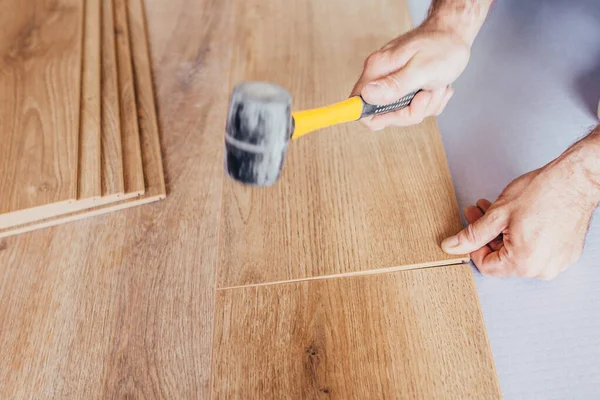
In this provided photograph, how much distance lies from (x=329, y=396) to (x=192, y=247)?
568 mm

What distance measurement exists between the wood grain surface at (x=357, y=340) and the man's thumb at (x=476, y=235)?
55 millimetres

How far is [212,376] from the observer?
1.01 m

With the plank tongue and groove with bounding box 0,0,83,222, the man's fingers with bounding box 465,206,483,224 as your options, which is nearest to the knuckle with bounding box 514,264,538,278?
the man's fingers with bounding box 465,206,483,224

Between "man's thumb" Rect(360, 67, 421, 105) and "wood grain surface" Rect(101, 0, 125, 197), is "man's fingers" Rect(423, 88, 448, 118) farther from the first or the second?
"wood grain surface" Rect(101, 0, 125, 197)

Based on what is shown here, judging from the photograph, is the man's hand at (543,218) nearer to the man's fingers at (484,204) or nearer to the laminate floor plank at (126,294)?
the man's fingers at (484,204)

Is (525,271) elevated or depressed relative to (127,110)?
elevated

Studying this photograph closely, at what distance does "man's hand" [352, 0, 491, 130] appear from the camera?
45.1 inches

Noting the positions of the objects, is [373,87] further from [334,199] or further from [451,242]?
[451,242]

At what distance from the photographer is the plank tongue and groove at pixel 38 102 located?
129cm

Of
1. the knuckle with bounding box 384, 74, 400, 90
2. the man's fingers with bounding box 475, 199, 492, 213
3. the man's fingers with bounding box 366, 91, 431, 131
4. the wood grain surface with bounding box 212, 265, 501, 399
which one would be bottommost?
the wood grain surface with bounding box 212, 265, 501, 399

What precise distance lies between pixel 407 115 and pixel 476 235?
15.6 inches

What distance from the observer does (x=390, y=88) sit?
1.12 meters

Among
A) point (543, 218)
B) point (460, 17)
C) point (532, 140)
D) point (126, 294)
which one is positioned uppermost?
point (460, 17)

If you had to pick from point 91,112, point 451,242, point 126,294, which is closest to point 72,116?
point 91,112
